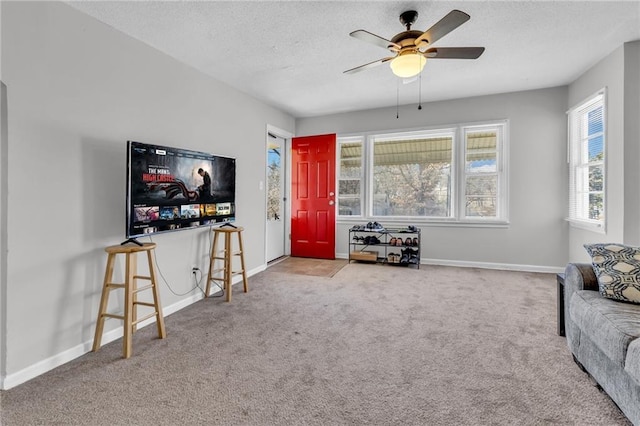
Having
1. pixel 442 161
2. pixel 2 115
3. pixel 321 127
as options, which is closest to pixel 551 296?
pixel 442 161

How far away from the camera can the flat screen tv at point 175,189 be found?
2.40 metres

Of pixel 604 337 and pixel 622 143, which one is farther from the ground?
pixel 622 143

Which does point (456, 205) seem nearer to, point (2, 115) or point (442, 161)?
point (442, 161)

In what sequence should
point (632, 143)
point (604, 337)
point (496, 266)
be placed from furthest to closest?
point (496, 266) → point (632, 143) → point (604, 337)

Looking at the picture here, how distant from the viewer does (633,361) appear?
1.31 m

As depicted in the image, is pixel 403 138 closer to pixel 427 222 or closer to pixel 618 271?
pixel 427 222

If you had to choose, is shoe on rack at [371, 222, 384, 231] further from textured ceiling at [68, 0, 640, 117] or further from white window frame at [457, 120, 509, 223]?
textured ceiling at [68, 0, 640, 117]

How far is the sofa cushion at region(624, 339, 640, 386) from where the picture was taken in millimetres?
1283

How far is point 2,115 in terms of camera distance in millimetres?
1834

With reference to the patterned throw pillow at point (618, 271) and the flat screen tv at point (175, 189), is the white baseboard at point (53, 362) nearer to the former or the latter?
the flat screen tv at point (175, 189)

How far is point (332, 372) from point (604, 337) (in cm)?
147

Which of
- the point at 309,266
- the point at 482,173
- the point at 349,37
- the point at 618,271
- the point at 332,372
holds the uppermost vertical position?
the point at 349,37

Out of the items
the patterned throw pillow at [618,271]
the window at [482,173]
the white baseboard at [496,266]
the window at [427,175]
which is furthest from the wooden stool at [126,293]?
the window at [482,173]

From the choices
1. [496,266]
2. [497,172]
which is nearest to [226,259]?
[496,266]
